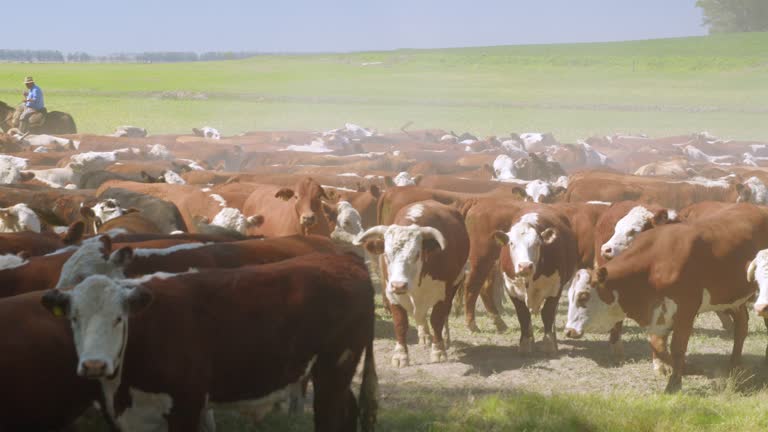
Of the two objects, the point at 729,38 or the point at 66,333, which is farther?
the point at 729,38

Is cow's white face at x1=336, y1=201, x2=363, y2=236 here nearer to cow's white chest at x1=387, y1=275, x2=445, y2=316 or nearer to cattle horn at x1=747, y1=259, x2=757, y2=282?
cow's white chest at x1=387, y1=275, x2=445, y2=316

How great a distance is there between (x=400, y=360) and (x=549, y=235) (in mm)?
1971

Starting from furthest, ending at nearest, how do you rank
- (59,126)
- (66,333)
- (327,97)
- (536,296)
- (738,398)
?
(327,97)
(59,126)
(536,296)
(738,398)
(66,333)

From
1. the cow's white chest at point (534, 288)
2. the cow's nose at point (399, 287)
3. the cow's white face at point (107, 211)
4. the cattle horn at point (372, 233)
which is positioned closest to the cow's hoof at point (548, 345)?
the cow's white chest at point (534, 288)

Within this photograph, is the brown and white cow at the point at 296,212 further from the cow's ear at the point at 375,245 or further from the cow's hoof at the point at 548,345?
the cow's hoof at the point at 548,345

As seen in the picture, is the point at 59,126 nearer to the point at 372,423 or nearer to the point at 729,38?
the point at 372,423

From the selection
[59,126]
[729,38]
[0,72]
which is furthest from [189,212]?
[729,38]

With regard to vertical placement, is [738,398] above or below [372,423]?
below

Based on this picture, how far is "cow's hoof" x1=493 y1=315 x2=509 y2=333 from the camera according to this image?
11.3 m

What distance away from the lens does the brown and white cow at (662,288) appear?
8.91 meters

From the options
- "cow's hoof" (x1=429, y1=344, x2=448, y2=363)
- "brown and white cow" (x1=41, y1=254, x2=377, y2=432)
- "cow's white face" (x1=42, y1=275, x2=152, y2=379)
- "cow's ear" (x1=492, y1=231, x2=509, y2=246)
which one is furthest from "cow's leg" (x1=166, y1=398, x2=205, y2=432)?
"cow's ear" (x1=492, y1=231, x2=509, y2=246)

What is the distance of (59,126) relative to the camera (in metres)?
29.2

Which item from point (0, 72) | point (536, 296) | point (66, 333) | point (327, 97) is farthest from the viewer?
point (0, 72)

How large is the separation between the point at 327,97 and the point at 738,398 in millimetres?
55511
